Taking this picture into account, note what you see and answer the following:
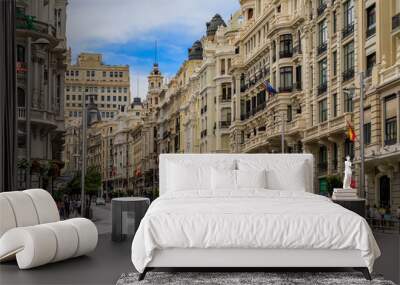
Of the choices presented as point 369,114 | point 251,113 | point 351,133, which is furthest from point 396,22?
point 251,113

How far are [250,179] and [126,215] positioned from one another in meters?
1.48

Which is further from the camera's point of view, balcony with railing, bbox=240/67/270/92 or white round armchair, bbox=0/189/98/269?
balcony with railing, bbox=240/67/270/92

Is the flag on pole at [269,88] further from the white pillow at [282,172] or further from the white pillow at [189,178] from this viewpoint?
the white pillow at [189,178]

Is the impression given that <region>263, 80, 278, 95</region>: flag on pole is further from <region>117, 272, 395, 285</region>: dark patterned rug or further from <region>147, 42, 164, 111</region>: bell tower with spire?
<region>117, 272, 395, 285</region>: dark patterned rug

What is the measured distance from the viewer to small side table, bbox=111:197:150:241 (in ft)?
23.3

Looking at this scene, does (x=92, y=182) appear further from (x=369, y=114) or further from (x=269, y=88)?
(x=369, y=114)

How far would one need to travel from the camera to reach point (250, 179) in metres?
6.55

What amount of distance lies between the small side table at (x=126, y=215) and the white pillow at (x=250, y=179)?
1171 mm

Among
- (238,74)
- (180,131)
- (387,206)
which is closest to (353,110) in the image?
(387,206)

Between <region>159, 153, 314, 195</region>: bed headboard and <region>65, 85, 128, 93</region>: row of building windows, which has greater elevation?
<region>65, 85, 128, 93</region>: row of building windows

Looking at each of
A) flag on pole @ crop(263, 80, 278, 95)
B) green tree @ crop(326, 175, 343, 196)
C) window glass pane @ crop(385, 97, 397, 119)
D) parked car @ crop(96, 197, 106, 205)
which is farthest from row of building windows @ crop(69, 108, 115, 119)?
window glass pane @ crop(385, 97, 397, 119)

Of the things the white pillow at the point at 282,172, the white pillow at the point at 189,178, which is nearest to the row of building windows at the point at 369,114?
the white pillow at the point at 282,172

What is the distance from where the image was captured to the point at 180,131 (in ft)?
34.3

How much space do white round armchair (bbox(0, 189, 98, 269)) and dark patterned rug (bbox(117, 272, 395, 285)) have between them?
794 mm
